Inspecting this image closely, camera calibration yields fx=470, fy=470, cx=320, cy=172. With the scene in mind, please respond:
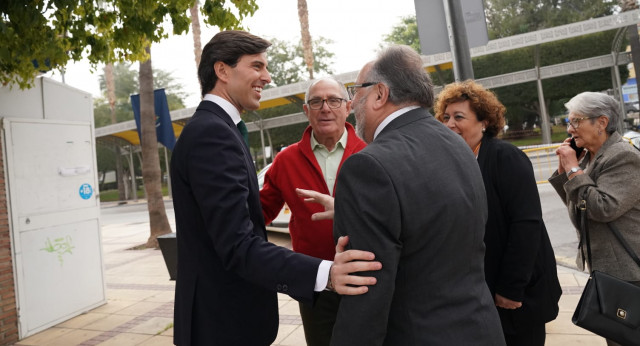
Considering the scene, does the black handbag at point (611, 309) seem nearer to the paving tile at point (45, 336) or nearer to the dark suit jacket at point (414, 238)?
the dark suit jacket at point (414, 238)

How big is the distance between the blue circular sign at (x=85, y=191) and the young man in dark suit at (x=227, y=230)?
459cm

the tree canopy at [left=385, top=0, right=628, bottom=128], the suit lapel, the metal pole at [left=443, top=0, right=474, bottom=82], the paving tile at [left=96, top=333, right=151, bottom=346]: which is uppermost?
the tree canopy at [left=385, top=0, right=628, bottom=128]

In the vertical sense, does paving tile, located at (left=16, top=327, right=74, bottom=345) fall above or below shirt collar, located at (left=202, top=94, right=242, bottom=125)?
below

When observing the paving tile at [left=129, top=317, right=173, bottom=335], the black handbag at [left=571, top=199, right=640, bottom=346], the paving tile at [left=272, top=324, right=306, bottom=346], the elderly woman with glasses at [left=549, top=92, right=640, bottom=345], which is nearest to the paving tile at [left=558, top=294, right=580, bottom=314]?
the elderly woman with glasses at [left=549, top=92, right=640, bottom=345]

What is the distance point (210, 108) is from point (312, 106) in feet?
3.72

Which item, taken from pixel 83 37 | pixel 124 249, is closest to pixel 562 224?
pixel 83 37

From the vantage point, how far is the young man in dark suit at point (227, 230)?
1699 millimetres

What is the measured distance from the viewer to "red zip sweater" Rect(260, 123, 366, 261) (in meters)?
2.68

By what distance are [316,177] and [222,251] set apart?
1.16 meters

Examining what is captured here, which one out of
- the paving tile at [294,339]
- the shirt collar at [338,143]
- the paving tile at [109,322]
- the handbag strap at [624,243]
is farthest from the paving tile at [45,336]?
the handbag strap at [624,243]

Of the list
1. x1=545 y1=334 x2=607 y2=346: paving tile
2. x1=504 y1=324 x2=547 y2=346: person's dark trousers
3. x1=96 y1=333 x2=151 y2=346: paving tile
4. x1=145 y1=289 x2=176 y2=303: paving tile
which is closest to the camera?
x1=504 y1=324 x2=547 y2=346: person's dark trousers

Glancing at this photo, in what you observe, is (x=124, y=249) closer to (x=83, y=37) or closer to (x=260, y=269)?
(x=83, y=37)

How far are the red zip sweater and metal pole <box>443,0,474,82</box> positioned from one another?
135cm

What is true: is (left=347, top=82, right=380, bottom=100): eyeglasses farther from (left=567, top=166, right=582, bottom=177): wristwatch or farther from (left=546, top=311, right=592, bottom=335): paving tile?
(left=546, top=311, right=592, bottom=335): paving tile
